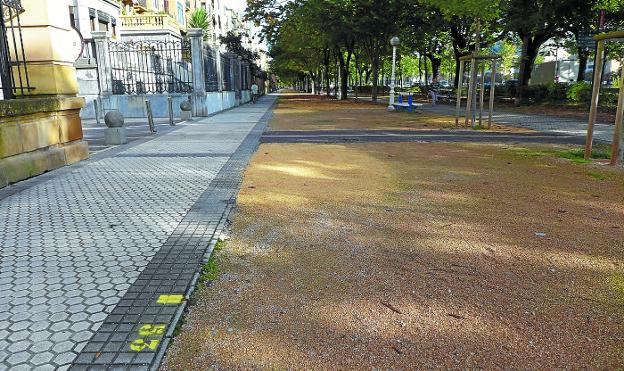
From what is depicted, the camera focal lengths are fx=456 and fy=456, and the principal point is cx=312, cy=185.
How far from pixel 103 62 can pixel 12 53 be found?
13568 mm

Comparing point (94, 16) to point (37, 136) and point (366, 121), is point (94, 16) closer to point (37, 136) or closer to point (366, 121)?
point (366, 121)

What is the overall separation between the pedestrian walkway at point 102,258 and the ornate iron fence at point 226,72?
826 inches

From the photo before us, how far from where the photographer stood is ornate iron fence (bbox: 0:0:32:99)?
674cm

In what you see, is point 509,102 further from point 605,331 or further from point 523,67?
point 605,331

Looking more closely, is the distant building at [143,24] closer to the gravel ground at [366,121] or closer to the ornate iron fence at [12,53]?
the gravel ground at [366,121]

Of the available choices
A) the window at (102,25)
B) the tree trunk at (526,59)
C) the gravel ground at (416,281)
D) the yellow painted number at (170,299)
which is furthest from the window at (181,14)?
the yellow painted number at (170,299)

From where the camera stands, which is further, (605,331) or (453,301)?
(453,301)

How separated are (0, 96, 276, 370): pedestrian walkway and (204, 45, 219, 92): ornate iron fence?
51.4 ft

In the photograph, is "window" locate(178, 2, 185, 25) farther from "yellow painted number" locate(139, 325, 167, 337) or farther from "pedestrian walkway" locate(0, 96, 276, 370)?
"yellow painted number" locate(139, 325, 167, 337)

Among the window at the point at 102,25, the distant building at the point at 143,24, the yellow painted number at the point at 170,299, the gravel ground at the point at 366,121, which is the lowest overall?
the gravel ground at the point at 366,121

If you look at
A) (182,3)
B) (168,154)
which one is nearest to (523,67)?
(168,154)

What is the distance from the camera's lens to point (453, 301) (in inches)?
117

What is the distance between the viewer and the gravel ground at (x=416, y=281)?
7.99 feet

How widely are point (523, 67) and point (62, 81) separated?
2565 cm
